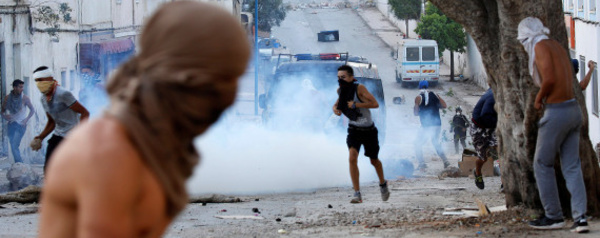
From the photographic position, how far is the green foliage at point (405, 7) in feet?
185

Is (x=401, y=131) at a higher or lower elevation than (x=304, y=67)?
lower

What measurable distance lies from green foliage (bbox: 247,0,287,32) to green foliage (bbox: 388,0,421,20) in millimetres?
10495

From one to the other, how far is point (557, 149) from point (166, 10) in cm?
500

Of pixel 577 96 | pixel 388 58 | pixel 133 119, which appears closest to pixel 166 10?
pixel 133 119

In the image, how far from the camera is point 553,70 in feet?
20.4

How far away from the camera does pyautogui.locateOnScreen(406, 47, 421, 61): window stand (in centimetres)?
4469

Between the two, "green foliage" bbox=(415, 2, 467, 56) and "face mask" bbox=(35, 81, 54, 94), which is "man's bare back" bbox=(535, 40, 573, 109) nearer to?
"face mask" bbox=(35, 81, 54, 94)

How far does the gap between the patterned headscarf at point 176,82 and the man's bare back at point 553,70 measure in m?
4.55

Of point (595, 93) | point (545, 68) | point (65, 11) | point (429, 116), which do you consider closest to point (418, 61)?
point (595, 93)

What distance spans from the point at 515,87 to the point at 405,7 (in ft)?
165

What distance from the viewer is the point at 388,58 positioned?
55.8m

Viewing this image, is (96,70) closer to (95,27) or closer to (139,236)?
(95,27)

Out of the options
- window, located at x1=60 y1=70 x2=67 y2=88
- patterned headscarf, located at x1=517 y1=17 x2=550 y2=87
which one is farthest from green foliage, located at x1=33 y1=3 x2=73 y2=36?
Result: patterned headscarf, located at x1=517 y1=17 x2=550 y2=87

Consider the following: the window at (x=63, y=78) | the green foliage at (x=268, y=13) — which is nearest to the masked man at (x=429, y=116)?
the window at (x=63, y=78)
